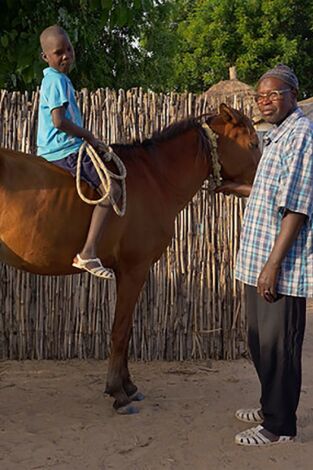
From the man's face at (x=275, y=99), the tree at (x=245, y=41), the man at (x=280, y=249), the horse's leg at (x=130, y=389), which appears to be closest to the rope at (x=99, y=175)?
the man at (x=280, y=249)

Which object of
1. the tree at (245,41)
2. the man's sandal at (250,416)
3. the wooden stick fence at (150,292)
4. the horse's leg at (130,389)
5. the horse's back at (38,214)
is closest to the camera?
the horse's back at (38,214)

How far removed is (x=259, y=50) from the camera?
17.0 m

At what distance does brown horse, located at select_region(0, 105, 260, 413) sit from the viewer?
3275 millimetres

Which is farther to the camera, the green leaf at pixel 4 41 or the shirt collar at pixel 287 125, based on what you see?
the green leaf at pixel 4 41

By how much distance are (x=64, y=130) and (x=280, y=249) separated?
139 centimetres

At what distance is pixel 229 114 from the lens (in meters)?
3.77

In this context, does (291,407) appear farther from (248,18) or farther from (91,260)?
(248,18)

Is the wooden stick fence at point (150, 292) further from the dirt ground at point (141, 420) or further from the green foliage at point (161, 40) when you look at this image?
the green foliage at point (161, 40)

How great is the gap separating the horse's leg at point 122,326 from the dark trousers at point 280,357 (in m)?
0.86

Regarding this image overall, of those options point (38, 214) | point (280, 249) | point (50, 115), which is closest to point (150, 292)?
point (38, 214)

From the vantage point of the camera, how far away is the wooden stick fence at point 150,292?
4.57 metres

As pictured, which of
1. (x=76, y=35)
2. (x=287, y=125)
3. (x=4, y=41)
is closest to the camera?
(x=287, y=125)

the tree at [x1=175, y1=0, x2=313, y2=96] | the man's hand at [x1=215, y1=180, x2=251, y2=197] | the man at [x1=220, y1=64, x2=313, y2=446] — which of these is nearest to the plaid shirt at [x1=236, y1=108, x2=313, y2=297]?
the man at [x1=220, y1=64, x2=313, y2=446]

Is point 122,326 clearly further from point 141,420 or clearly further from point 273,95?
point 273,95
